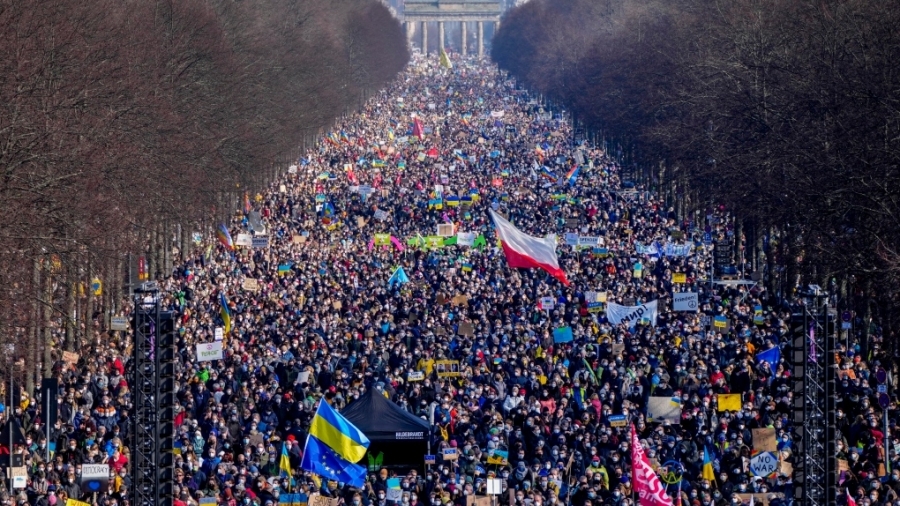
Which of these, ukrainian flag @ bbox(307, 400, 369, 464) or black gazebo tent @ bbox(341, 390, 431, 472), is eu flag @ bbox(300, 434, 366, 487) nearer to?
ukrainian flag @ bbox(307, 400, 369, 464)

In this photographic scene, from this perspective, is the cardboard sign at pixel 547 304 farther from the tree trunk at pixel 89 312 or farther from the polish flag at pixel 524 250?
the tree trunk at pixel 89 312

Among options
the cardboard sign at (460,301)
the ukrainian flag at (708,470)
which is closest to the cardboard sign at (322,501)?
the ukrainian flag at (708,470)

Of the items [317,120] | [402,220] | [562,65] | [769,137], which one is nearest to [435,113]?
[562,65]

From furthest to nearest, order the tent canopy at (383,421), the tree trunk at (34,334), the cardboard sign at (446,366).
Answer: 1. the tree trunk at (34,334)
2. the cardboard sign at (446,366)
3. the tent canopy at (383,421)

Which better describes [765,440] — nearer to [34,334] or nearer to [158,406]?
[158,406]

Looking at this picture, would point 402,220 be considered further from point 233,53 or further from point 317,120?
point 317,120

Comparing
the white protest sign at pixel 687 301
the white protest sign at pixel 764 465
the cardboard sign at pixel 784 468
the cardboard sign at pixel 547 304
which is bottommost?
the cardboard sign at pixel 547 304

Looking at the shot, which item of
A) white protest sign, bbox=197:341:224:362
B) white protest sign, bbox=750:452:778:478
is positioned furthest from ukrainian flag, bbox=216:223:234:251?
white protest sign, bbox=750:452:778:478
